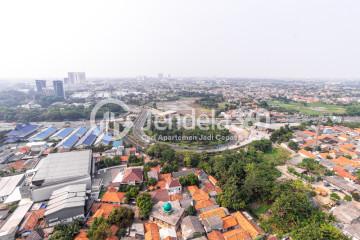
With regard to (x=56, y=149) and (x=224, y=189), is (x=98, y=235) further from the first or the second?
(x=56, y=149)

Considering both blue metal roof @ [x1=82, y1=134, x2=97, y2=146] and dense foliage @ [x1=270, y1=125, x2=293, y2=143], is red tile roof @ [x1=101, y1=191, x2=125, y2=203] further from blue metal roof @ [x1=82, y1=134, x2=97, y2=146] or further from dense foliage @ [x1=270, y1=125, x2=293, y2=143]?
dense foliage @ [x1=270, y1=125, x2=293, y2=143]

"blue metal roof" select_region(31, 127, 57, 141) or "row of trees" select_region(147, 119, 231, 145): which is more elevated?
"row of trees" select_region(147, 119, 231, 145)

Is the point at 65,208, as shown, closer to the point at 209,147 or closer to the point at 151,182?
the point at 151,182

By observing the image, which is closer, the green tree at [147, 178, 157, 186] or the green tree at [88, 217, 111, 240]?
the green tree at [88, 217, 111, 240]

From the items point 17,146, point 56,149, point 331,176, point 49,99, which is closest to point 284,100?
point 331,176

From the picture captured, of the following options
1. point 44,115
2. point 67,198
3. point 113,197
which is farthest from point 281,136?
point 44,115

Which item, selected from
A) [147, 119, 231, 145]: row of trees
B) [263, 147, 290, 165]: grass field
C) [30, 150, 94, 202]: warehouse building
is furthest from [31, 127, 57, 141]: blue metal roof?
[263, 147, 290, 165]: grass field

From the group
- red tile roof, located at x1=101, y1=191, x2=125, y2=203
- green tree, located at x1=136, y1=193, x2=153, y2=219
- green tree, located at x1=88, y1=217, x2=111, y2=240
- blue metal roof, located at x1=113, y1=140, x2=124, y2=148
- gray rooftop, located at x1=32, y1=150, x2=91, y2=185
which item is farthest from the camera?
blue metal roof, located at x1=113, y1=140, x2=124, y2=148

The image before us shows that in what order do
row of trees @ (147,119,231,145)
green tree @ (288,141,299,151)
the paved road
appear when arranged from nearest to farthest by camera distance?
green tree @ (288,141,299,151)
the paved road
row of trees @ (147,119,231,145)

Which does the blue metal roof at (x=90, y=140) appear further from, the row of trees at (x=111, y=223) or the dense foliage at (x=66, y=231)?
the row of trees at (x=111, y=223)

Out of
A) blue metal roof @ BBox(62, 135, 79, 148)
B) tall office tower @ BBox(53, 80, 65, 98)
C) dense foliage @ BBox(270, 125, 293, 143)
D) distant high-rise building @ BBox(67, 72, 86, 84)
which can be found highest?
distant high-rise building @ BBox(67, 72, 86, 84)
